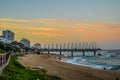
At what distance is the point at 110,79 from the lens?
1149 inches

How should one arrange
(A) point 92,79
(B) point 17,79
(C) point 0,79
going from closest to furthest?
(C) point 0,79 → (B) point 17,79 → (A) point 92,79

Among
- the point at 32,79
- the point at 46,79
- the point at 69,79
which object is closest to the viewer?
the point at 32,79

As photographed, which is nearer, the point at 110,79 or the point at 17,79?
the point at 17,79

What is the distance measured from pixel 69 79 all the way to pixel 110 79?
209 inches

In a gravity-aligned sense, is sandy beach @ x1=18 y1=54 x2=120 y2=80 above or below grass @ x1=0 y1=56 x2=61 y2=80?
below

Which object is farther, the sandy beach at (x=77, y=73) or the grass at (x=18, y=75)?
the sandy beach at (x=77, y=73)

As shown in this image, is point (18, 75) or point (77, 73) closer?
point (18, 75)

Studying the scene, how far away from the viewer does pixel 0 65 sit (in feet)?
60.1

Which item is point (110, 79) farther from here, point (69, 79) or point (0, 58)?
point (0, 58)

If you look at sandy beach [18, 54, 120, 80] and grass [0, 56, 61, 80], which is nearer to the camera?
grass [0, 56, 61, 80]

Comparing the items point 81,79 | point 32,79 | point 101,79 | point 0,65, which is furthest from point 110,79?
point 0,65

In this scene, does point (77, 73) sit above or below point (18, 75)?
below

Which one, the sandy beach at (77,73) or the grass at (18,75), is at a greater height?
the grass at (18,75)

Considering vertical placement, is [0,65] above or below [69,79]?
above
